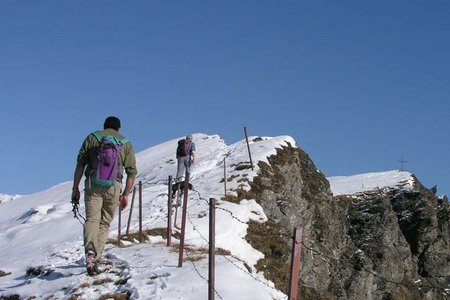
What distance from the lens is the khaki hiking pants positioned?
906 cm

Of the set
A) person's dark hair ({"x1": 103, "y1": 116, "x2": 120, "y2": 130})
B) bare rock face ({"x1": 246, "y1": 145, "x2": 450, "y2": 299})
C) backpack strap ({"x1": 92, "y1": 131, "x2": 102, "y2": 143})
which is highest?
person's dark hair ({"x1": 103, "y1": 116, "x2": 120, "y2": 130})

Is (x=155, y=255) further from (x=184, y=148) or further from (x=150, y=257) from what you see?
(x=184, y=148)

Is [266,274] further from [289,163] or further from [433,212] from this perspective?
[433,212]

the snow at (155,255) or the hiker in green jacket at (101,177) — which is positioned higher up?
the hiker in green jacket at (101,177)

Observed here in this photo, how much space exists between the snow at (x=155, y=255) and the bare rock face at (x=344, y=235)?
3.13 ft

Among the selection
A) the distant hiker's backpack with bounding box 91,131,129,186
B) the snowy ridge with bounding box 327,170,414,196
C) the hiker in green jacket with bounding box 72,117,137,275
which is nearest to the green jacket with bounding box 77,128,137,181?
the hiker in green jacket with bounding box 72,117,137,275

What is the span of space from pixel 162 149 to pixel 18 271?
3438cm

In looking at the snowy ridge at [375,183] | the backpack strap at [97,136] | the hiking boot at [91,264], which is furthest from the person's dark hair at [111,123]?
the snowy ridge at [375,183]

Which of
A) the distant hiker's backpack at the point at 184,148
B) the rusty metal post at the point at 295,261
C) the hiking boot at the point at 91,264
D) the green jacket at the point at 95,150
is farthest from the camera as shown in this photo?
the distant hiker's backpack at the point at 184,148

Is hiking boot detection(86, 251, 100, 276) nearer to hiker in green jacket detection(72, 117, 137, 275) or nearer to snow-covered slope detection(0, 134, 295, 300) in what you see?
hiker in green jacket detection(72, 117, 137, 275)

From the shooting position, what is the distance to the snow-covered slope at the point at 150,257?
29.0ft

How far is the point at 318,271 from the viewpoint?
866 inches

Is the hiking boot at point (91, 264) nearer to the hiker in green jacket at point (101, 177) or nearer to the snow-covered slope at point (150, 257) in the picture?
the hiker in green jacket at point (101, 177)

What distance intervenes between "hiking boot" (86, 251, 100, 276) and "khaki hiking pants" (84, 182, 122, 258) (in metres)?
0.12
